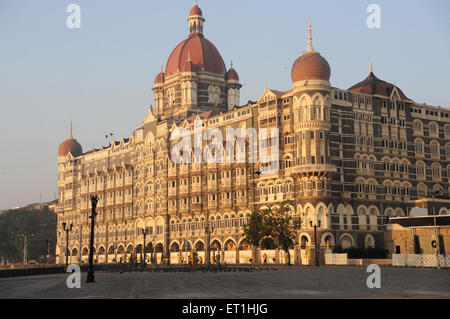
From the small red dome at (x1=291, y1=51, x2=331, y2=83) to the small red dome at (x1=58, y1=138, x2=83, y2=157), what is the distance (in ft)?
258

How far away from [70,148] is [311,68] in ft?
270

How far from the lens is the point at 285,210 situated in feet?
257

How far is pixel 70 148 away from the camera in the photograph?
148 m

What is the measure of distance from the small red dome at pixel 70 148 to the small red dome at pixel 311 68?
7872 cm

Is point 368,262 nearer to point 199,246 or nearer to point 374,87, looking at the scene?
point 374,87

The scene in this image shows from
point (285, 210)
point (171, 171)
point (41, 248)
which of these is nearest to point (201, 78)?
point (171, 171)

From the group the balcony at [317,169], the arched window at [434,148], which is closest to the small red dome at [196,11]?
the arched window at [434,148]

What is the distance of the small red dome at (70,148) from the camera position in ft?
486

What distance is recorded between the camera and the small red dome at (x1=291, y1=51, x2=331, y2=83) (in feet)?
276

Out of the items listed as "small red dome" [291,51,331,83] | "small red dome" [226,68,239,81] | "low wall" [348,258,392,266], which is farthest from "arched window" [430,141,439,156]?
"small red dome" [226,68,239,81]

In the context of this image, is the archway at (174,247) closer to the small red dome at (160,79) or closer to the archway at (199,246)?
the archway at (199,246)

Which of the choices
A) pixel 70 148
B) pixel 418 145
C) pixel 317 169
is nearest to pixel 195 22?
pixel 70 148
